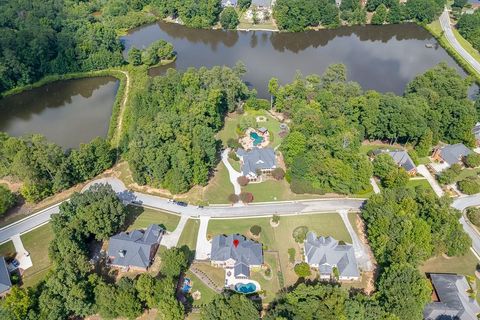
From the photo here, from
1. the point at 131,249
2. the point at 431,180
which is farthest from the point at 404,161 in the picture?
the point at 131,249

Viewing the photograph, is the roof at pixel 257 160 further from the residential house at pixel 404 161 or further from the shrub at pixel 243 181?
the residential house at pixel 404 161

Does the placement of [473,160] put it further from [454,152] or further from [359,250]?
[359,250]

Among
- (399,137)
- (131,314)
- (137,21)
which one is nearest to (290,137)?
(399,137)

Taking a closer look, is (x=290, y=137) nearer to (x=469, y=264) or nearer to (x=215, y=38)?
(x=469, y=264)

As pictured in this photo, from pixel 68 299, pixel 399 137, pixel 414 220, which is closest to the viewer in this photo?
pixel 68 299

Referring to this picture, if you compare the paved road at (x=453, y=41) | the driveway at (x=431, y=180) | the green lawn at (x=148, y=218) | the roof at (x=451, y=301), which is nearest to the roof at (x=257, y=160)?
the green lawn at (x=148, y=218)
